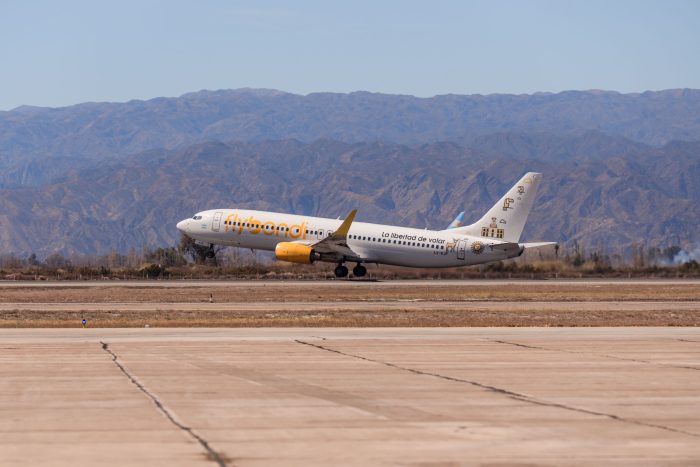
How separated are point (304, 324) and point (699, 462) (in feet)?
78.1

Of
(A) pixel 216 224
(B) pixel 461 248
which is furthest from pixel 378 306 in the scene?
(A) pixel 216 224

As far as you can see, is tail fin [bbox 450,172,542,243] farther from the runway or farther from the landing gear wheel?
the landing gear wheel

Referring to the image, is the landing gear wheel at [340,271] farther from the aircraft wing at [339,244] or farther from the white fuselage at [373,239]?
the white fuselage at [373,239]

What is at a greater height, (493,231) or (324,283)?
(493,231)

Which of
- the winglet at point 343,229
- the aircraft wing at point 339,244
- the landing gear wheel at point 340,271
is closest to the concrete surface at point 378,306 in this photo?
the winglet at point 343,229

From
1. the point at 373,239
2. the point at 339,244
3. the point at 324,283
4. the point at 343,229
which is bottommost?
the point at 324,283

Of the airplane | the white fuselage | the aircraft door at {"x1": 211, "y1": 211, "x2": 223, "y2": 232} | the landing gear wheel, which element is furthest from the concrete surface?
the aircraft door at {"x1": 211, "y1": 211, "x2": 223, "y2": 232}

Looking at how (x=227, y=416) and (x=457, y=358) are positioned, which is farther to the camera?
(x=457, y=358)

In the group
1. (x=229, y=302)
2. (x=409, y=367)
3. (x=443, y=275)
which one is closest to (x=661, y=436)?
(x=409, y=367)

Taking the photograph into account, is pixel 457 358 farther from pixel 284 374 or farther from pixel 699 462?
pixel 699 462

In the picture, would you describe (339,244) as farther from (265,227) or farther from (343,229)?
(265,227)

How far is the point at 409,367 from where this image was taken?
26.5 m

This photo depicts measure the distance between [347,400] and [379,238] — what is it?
49.2 metres

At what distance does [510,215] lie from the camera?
6931 centimetres
